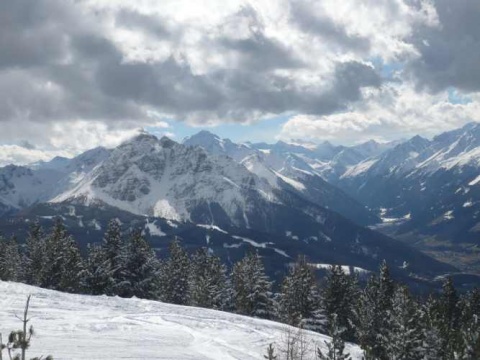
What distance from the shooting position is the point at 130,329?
34250 mm

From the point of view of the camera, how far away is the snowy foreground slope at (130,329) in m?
28.5

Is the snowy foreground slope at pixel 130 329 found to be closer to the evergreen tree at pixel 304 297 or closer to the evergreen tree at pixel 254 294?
the evergreen tree at pixel 304 297

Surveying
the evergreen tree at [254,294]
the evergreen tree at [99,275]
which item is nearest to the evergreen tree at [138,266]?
the evergreen tree at [99,275]

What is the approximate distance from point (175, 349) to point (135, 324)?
5.90 metres

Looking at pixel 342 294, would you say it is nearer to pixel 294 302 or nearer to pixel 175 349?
pixel 294 302

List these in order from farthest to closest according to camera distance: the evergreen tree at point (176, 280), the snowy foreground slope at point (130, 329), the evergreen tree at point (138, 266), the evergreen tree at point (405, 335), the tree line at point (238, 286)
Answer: the evergreen tree at point (176, 280), the evergreen tree at point (138, 266), the tree line at point (238, 286), the evergreen tree at point (405, 335), the snowy foreground slope at point (130, 329)

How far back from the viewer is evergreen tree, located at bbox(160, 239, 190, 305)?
80.1m

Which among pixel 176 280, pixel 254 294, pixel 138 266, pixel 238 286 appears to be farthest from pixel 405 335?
pixel 176 280

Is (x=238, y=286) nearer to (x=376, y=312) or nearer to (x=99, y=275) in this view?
(x=99, y=275)

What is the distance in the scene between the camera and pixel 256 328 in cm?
3981

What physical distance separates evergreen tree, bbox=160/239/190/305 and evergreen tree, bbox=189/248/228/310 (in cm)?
151

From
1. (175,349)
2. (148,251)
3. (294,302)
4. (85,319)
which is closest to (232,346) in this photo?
(175,349)

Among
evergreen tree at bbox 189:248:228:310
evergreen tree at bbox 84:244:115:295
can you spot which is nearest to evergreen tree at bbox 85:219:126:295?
evergreen tree at bbox 84:244:115:295

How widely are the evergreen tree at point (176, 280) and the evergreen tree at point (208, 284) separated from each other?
1511mm
